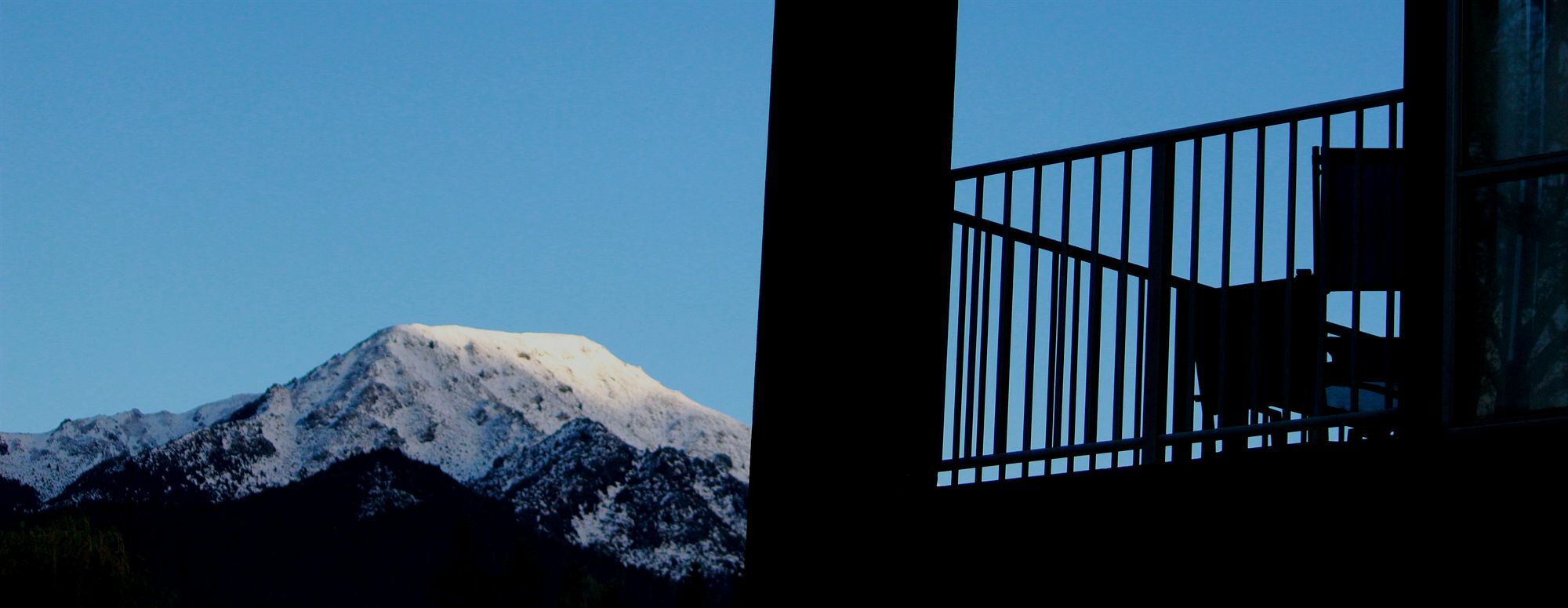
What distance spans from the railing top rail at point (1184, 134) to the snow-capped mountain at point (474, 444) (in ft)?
390

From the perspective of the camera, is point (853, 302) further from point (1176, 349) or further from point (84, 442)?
point (84, 442)

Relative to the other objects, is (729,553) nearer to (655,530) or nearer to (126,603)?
(655,530)

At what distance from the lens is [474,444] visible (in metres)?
154

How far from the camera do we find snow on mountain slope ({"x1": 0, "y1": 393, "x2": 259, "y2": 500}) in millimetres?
143000

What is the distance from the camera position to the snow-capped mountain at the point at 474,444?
13638 centimetres

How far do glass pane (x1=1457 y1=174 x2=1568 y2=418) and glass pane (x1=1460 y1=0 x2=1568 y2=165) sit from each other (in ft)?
0.30

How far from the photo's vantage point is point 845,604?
468 centimetres

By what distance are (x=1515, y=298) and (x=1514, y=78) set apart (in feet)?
1.50

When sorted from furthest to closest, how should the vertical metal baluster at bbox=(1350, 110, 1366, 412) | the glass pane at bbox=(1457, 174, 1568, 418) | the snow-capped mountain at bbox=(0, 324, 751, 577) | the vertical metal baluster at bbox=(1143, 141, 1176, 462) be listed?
the snow-capped mountain at bbox=(0, 324, 751, 577) < the vertical metal baluster at bbox=(1143, 141, 1176, 462) < the vertical metal baluster at bbox=(1350, 110, 1366, 412) < the glass pane at bbox=(1457, 174, 1568, 418)

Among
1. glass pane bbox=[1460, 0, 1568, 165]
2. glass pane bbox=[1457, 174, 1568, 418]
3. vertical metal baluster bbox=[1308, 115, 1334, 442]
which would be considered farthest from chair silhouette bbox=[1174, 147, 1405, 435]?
glass pane bbox=[1460, 0, 1568, 165]

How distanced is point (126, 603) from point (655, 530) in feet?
295

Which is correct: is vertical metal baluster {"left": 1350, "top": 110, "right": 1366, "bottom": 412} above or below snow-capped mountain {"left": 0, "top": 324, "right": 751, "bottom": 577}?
below

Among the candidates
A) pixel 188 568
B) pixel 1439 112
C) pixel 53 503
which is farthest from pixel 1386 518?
pixel 53 503

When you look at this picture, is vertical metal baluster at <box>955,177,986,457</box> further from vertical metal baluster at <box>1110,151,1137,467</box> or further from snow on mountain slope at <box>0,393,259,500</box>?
snow on mountain slope at <box>0,393,259,500</box>
